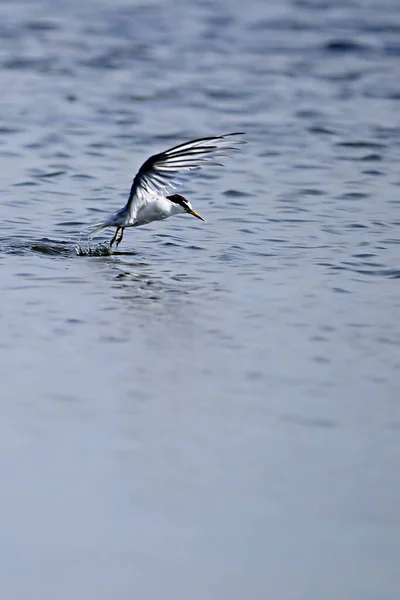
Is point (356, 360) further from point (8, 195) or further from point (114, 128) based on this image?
point (114, 128)

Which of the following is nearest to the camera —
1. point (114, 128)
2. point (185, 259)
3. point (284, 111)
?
point (185, 259)

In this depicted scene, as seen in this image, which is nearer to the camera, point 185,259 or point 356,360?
point 356,360

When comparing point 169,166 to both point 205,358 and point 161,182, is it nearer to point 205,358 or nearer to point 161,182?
point 161,182

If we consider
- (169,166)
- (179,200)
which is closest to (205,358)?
(169,166)

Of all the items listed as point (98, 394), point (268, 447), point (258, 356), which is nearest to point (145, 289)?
point (258, 356)

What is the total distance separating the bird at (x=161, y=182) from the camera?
9.15 meters

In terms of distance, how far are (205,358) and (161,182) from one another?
2412 millimetres

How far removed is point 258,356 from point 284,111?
30.0ft

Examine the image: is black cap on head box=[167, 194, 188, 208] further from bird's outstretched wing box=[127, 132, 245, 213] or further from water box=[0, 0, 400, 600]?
bird's outstretched wing box=[127, 132, 245, 213]

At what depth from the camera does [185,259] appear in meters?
9.77

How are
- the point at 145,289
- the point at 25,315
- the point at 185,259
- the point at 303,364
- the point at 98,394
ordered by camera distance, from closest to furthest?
the point at 98,394
the point at 303,364
the point at 25,315
the point at 145,289
the point at 185,259

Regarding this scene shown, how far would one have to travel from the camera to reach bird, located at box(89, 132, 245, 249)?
915 centimetres

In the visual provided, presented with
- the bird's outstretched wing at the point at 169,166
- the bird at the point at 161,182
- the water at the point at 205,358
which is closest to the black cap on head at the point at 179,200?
the bird at the point at 161,182

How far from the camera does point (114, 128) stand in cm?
1486
